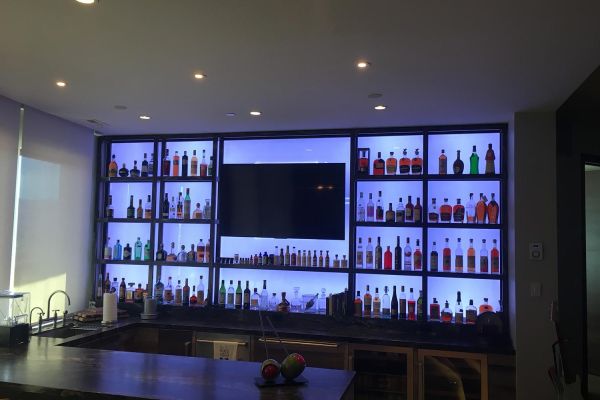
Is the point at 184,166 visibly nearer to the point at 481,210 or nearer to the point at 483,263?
the point at 481,210

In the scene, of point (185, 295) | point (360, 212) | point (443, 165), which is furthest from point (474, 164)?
point (185, 295)

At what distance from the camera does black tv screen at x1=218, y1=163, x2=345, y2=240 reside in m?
4.34

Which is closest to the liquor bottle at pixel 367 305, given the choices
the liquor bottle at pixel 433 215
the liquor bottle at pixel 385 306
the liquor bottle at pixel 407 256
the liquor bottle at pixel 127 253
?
the liquor bottle at pixel 385 306

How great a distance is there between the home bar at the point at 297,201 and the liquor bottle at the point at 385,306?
1cm

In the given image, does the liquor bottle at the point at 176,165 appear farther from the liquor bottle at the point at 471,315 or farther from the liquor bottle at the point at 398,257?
the liquor bottle at the point at 471,315

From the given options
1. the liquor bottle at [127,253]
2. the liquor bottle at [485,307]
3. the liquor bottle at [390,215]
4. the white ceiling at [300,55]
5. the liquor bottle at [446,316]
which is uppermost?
the white ceiling at [300,55]

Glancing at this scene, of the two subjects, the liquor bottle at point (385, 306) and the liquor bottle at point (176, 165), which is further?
the liquor bottle at point (176, 165)

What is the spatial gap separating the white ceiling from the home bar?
0.06ft

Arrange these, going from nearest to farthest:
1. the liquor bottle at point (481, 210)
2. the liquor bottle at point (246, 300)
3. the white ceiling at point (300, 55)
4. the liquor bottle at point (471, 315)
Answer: the white ceiling at point (300, 55), the liquor bottle at point (471, 315), the liquor bottle at point (481, 210), the liquor bottle at point (246, 300)

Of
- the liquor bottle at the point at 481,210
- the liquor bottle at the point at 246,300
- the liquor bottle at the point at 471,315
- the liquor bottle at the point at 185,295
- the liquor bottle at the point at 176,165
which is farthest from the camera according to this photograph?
the liquor bottle at the point at 176,165

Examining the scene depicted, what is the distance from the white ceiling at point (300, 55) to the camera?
2047 millimetres

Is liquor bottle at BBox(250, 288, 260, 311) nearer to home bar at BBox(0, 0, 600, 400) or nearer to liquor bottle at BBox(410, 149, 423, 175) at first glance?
home bar at BBox(0, 0, 600, 400)

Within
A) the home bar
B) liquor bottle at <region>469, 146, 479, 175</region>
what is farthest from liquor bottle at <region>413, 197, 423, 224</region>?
liquor bottle at <region>469, 146, 479, 175</region>

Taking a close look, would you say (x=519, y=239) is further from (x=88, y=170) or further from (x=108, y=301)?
(x=88, y=170)
